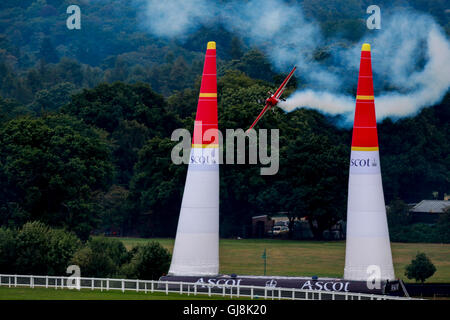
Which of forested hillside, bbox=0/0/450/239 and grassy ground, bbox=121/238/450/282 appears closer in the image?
grassy ground, bbox=121/238/450/282

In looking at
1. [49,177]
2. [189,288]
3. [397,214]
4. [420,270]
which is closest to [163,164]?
[49,177]

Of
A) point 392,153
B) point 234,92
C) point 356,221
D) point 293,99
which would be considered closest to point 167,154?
point 234,92

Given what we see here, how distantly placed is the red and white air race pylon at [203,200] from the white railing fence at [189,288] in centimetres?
76

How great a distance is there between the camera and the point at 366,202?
45031mm

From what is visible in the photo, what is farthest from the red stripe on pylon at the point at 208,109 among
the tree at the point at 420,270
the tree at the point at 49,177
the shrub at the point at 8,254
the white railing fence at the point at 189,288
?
the tree at the point at 49,177

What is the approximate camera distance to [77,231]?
270ft

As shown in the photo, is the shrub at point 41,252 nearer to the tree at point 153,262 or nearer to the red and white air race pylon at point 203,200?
the tree at point 153,262

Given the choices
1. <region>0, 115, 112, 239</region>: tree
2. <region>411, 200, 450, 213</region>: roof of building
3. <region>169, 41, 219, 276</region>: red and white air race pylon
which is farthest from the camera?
<region>411, 200, 450, 213</region>: roof of building

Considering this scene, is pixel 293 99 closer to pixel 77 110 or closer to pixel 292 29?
pixel 77 110

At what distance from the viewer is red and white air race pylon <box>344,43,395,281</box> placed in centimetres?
4475

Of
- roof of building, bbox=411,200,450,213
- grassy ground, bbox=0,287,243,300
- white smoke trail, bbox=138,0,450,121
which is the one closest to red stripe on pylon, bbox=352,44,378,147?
grassy ground, bbox=0,287,243,300

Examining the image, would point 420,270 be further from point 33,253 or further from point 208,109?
point 208,109

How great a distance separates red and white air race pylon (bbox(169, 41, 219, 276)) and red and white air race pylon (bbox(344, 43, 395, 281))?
6148 millimetres

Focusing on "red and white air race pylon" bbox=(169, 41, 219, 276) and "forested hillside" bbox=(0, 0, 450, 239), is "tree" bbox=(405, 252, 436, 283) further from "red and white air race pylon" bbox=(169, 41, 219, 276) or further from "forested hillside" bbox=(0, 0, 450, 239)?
"red and white air race pylon" bbox=(169, 41, 219, 276)
